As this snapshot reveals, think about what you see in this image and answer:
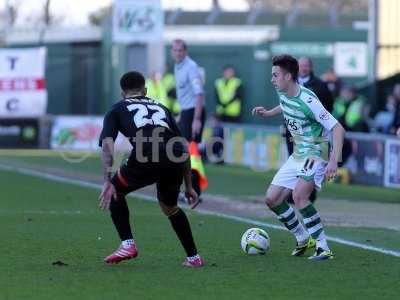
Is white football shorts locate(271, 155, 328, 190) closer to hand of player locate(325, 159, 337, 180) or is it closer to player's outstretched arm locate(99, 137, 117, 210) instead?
hand of player locate(325, 159, 337, 180)

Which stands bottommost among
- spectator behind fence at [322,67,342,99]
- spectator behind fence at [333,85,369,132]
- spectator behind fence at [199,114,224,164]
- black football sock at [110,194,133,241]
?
spectator behind fence at [199,114,224,164]

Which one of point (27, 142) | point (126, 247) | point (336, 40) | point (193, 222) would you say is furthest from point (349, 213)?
point (336, 40)

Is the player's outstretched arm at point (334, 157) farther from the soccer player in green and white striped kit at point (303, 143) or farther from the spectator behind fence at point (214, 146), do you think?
the spectator behind fence at point (214, 146)

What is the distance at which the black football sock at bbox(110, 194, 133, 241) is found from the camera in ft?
31.8

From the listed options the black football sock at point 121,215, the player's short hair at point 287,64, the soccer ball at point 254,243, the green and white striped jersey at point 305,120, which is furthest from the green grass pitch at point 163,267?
the player's short hair at point 287,64

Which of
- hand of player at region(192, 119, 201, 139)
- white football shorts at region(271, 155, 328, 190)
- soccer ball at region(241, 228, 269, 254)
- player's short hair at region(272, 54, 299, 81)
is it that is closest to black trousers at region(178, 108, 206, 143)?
hand of player at region(192, 119, 201, 139)

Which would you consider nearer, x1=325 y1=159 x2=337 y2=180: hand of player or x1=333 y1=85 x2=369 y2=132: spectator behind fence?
x1=325 y1=159 x2=337 y2=180: hand of player

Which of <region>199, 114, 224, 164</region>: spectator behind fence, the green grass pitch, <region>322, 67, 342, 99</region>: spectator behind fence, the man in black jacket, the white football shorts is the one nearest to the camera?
the green grass pitch

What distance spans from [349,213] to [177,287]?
6808mm

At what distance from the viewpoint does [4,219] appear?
13305 mm

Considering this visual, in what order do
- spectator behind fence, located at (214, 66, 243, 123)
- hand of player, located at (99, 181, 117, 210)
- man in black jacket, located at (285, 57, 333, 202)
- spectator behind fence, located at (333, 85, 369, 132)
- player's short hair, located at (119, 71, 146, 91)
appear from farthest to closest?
1. spectator behind fence, located at (214, 66, 243, 123)
2. spectator behind fence, located at (333, 85, 369, 132)
3. man in black jacket, located at (285, 57, 333, 202)
4. player's short hair, located at (119, 71, 146, 91)
5. hand of player, located at (99, 181, 117, 210)

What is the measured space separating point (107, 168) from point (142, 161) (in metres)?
0.30

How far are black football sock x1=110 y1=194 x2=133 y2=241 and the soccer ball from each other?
1308 mm

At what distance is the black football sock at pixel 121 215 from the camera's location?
9.70m
